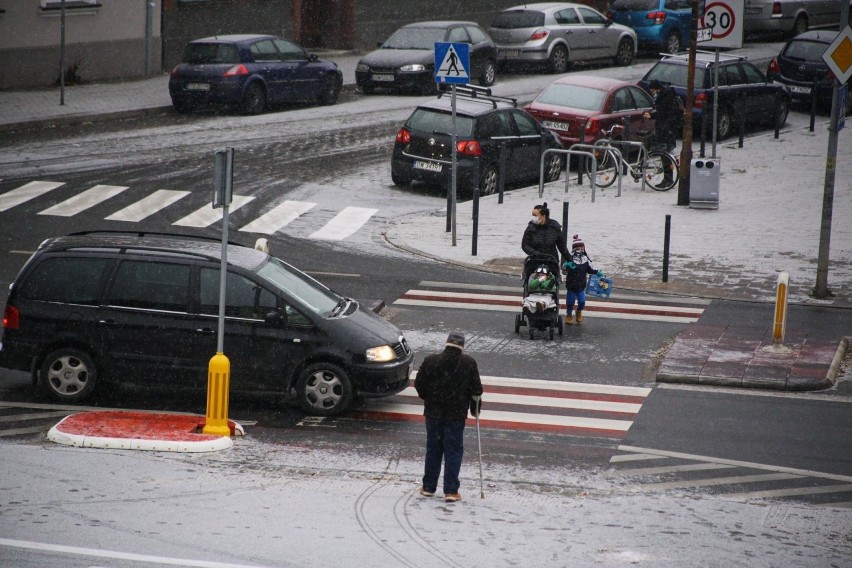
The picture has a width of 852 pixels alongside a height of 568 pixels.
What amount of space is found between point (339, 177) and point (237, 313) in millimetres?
12729

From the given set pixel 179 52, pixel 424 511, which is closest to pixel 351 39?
pixel 179 52

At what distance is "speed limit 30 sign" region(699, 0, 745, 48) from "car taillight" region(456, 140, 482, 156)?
6.05 m

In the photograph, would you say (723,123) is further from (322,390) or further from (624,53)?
(322,390)

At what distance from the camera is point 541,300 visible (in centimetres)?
1536

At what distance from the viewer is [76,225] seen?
797 inches

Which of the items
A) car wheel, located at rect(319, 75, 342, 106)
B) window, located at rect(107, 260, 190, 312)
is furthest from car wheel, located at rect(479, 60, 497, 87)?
window, located at rect(107, 260, 190, 312)

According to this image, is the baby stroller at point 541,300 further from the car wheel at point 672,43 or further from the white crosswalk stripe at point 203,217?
the car wheel at point 672,43

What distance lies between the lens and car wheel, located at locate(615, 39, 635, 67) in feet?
131

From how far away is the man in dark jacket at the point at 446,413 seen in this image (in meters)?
10.3

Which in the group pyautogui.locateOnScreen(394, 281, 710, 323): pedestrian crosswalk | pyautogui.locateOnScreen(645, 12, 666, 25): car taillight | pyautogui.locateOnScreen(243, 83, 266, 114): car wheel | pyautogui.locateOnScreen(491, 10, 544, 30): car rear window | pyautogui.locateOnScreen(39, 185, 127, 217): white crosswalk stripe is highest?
pyautogui.locateOnScreen(645, 12, 666, 25): car taillight

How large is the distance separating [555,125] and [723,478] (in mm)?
16109

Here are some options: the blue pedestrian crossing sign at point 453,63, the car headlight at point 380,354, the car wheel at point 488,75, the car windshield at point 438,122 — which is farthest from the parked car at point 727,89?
the car headlight at point 380,354

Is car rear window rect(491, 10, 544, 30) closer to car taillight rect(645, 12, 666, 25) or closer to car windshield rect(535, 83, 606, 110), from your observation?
car taillight rect(645, 12, 666, 25)

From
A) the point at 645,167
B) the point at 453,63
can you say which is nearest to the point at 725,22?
the point at 645,167
